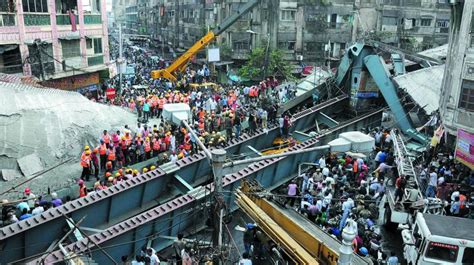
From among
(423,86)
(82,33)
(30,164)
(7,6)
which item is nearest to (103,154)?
(30,164)

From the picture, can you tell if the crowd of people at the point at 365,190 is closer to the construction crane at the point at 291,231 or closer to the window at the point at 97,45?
the construction crane at the point at 291,231

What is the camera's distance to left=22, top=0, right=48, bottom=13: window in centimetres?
2670

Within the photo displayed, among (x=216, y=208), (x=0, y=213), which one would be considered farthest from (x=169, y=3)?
(x=216, y=208)

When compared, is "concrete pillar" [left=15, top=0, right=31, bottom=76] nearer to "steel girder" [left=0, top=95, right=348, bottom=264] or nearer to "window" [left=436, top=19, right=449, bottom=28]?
"steel girder" [left=0, top=95, right=348, bottom=264]

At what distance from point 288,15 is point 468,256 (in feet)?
117

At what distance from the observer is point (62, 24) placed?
29.5m

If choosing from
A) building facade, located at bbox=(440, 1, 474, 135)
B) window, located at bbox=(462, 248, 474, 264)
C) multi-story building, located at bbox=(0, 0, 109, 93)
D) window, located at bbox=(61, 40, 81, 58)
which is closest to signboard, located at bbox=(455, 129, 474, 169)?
building facade, located at bbox=(440, 1, 474, 135)

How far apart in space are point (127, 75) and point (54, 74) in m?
10.7

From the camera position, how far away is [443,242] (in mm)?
10820

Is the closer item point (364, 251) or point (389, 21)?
point (364, 251)

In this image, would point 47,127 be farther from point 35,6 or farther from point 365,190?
point 365,190

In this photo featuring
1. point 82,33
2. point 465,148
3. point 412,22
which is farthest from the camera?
point 412,22

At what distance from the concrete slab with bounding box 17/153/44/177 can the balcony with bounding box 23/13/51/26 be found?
12731 millimetres

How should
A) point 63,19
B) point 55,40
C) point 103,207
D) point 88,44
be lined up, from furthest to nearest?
1. point 88,44
2. point 63,19
3. point 55,40
4. point 103,207
